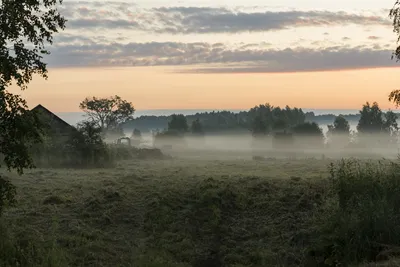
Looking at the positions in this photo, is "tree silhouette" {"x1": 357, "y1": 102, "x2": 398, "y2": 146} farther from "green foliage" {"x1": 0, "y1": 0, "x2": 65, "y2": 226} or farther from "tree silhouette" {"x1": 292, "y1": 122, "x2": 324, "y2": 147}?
"green foliage" {"x1": 0, "y1": 0, "x2": 65, "y2": 226}

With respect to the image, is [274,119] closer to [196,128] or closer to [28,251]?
[196,128]

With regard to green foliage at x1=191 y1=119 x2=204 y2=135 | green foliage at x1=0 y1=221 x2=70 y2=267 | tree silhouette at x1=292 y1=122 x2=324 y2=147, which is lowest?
green foliage at x1=0 y1=221 x2=70 y2=267

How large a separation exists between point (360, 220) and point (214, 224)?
6106 millimetres

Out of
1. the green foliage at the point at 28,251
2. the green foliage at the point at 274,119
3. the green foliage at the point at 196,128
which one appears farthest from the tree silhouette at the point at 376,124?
the green foliage at the point at 28,251

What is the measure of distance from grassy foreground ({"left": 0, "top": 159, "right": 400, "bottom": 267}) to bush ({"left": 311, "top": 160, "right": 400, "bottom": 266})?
0.03 metres

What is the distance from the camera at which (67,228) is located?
1717 centimetres

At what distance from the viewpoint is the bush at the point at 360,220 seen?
1295cm

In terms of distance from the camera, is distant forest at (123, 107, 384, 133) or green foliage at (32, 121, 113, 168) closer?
green foliage at (32, 121, 113, 168)

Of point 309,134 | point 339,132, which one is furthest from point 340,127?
point 309,134

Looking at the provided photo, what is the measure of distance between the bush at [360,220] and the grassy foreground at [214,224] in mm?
33

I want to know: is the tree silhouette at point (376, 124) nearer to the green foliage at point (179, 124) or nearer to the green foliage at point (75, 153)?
the green foliage at point (179, 124)

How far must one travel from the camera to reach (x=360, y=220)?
1388 centimetres

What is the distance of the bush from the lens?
12953mm

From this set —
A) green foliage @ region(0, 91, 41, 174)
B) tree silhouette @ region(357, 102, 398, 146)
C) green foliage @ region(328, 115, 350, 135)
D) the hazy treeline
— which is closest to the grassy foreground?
green foliage @ region(0, 91, 41, 174)
